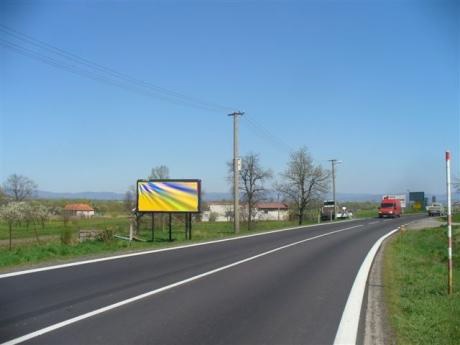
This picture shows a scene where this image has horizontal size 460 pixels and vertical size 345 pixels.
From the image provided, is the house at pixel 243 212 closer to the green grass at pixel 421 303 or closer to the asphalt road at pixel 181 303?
the green grass at pixel 421 303

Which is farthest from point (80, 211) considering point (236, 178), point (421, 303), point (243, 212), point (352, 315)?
point (352, 315)

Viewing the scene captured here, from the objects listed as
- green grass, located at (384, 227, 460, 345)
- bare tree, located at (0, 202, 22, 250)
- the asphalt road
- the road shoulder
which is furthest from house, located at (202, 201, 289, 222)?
the road shoulder

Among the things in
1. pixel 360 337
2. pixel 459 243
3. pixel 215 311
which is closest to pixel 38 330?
pixel 215 311

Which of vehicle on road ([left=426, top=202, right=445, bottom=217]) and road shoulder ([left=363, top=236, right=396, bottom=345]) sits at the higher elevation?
vehicle on road ([left=426, top=202, right=445, bottom=217])

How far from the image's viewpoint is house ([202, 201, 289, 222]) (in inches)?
3009

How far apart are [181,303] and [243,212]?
59102mm

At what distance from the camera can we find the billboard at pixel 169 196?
32.0 m

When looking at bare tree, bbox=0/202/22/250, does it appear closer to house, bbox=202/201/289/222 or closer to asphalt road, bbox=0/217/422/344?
asphalt road, bbox=0/217/422/344

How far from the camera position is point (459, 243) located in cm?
2595

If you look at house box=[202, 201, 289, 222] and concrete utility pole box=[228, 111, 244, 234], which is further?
house box=[202, 201, 289, 222]

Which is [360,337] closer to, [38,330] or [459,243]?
[38,330]

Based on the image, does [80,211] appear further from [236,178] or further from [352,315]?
[352,315]

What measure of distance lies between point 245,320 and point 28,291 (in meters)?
4.34

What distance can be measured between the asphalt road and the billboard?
54.9ft
